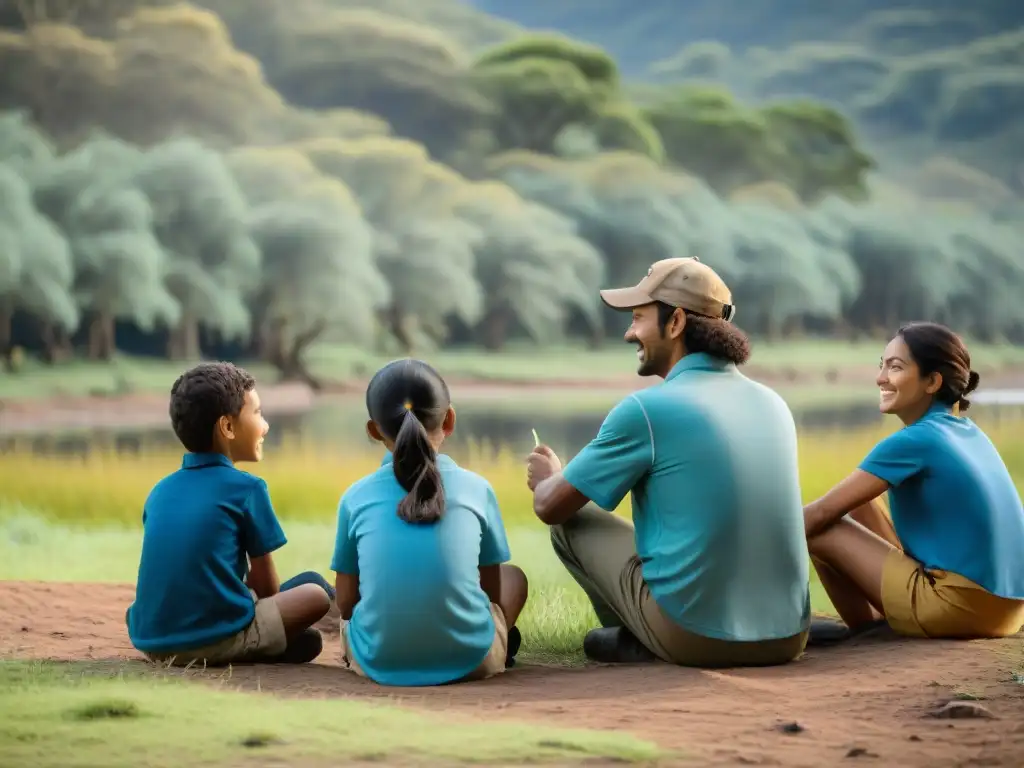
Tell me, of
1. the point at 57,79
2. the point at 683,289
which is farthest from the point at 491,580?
the point at 57,79

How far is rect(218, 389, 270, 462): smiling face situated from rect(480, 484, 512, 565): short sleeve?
2.29ft

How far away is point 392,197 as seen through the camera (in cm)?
1392

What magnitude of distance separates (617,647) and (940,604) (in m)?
1.00

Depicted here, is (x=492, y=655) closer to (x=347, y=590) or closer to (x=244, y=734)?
(x=347, y=590)

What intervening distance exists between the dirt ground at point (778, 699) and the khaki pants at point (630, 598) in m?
0.06

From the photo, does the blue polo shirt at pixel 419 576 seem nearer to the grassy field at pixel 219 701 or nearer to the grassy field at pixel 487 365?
the grassy field at pixel 219 701

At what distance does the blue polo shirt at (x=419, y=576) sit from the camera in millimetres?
3609

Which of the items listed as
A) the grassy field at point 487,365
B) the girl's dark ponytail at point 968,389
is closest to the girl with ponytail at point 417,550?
the girl's dark ponytail at point 968,389

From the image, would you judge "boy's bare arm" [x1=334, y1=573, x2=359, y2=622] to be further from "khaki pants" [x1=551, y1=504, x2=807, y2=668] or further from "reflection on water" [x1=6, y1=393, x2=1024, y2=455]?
"reflection on water" [x1=6, y1=393, x2=1024, y2=455]

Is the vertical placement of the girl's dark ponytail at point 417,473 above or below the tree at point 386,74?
below

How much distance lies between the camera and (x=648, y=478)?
3859 mm

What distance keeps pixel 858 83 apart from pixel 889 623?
1304 centimetres

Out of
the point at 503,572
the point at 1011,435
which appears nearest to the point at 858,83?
the point at 1011,435

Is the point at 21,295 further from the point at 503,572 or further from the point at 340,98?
the point at 503,572
